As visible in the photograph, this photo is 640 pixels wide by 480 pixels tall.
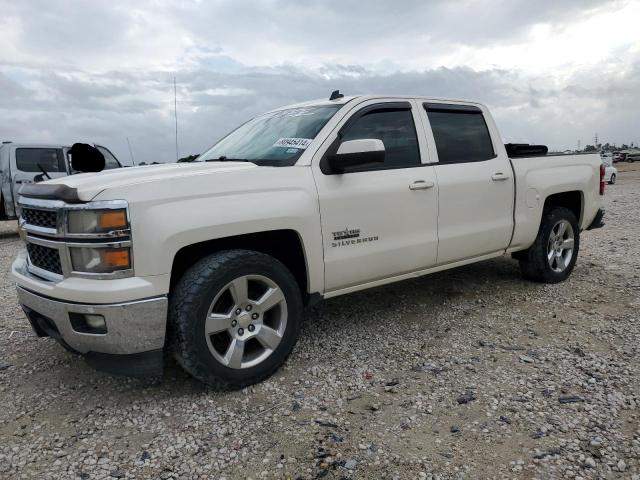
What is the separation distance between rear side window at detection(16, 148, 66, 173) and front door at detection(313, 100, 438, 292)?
8.66 meters

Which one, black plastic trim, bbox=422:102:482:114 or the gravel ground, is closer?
the gravel ground

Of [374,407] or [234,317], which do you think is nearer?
[374,407]

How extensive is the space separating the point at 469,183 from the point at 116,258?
116 inches

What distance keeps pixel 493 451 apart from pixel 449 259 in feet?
6.46

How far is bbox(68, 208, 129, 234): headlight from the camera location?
261cm

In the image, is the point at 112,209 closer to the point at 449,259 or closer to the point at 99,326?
the point at 99,326

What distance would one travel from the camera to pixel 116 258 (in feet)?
8.69

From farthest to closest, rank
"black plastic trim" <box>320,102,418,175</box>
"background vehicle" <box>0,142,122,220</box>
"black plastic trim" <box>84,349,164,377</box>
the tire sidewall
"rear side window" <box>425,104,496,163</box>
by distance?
"background vehicle" <box>0,142,122,220</box>
the tire sidewall
"rear side window" <box>425,104,496,163</box>
"black plastic trim" <box>320,102,418,175</box>
"black plastic trim" <box>84,349,164,377</box>

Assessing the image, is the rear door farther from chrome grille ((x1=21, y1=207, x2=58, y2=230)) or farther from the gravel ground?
chrome grille ((x1=21, y1=207, x2=58, y2=230))

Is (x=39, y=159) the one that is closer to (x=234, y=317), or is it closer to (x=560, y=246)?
(x=234, y=317)

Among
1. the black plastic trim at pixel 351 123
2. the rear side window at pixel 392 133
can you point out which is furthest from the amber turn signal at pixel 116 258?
the rear side window at pixel 392 133

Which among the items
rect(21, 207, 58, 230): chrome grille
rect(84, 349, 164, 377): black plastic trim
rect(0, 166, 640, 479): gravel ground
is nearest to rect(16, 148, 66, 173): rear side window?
rect(0, 166, 640, 479): gravel ground

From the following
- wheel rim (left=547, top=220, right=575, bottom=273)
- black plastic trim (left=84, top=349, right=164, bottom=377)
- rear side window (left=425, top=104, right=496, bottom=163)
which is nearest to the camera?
black plastic trim (left=84, top=349, right=164, bottom=377)

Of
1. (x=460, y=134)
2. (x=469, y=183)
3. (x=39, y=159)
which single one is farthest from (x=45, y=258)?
(x=39, y=159)
